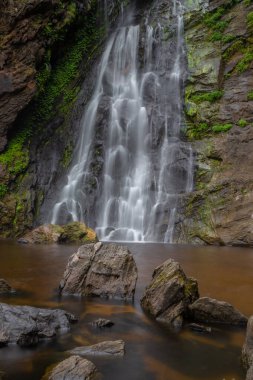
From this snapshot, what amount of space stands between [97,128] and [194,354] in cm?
1932

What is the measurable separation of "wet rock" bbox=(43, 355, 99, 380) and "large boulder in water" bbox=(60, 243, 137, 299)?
326cm

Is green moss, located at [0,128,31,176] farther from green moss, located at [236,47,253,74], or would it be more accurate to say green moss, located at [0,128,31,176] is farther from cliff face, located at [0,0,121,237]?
green moss, located at [236,47,253,74]

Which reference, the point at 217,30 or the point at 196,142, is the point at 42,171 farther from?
the point at 217,30

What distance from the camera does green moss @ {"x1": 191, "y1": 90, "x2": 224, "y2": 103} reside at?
76.2 ft

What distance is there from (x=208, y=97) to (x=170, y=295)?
61.4ft

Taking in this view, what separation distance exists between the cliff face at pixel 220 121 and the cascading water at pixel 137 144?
2.62 feet

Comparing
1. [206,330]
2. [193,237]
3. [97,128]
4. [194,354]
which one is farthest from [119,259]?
[97,128]

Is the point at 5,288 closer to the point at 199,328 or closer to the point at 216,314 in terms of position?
the point at 199,328

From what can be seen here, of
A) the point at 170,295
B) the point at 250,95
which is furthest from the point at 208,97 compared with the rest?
the point at 170,295

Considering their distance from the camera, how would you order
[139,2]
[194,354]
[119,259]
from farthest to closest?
[139,2], [119,259], [194,354]

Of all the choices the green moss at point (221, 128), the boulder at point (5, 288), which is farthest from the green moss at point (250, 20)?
the boulder at point (5, 288)

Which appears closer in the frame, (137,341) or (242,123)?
(137,341)

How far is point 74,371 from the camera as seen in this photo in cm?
421

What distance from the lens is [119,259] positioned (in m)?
8.03
